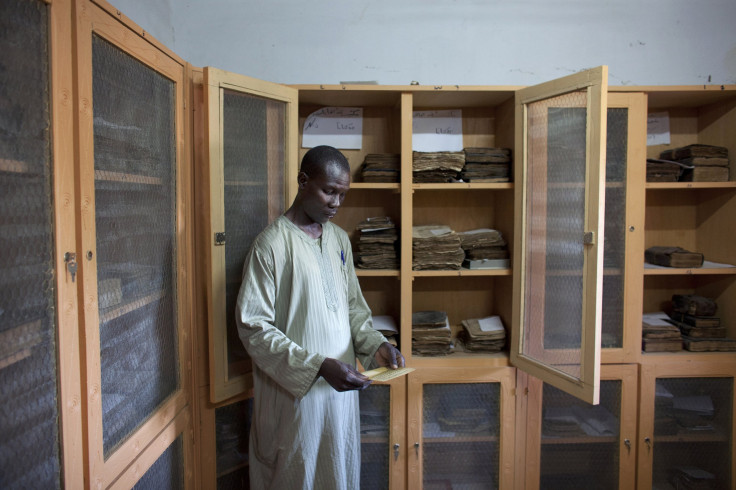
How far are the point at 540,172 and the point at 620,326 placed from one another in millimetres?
805

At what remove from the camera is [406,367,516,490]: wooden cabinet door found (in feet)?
6.82

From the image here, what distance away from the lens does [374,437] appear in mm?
2102

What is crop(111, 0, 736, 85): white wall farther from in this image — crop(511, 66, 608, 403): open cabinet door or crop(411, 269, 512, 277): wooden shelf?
crop(411, 269, 512, 277): wooden shelf

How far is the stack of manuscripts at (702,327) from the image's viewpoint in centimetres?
215

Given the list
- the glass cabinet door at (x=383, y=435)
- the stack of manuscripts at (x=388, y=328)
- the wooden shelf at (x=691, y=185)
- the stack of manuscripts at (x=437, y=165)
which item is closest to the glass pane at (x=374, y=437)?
the glass cabinet door at (x=383, y=435)

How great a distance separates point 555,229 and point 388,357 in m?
0.86

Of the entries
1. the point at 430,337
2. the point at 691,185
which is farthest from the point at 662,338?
the point at 430,337

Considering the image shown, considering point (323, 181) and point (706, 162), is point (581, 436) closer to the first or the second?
point (706, 162)

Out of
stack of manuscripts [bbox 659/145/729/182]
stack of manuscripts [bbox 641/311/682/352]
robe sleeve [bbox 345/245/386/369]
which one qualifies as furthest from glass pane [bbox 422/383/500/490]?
stack of manuscripts [bbox 659/145/729/182]

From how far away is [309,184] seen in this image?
157cm

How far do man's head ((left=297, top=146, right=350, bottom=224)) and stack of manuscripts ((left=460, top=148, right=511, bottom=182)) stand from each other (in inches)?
31.6

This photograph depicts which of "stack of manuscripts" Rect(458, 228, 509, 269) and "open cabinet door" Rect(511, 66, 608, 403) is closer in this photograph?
"open cabinet door" Rect(511, 66, 608, 403)

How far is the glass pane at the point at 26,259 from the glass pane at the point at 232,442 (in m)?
0.91

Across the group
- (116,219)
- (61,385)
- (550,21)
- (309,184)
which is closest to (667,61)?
(550,21)
